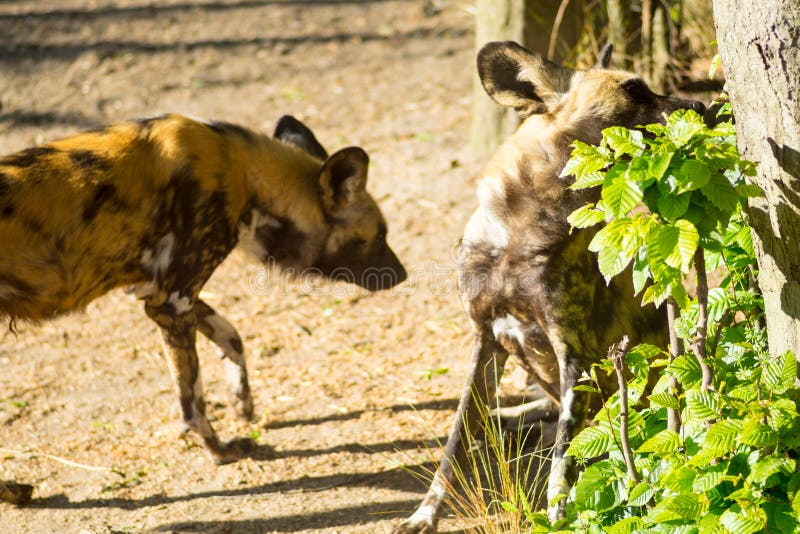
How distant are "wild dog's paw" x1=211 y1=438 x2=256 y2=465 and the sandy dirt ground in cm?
5

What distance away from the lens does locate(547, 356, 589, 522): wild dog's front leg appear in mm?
2805

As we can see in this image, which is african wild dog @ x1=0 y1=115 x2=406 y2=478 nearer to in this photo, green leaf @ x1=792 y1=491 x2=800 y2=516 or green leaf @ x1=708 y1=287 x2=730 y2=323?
green leaf @ x1=708 y1=287 x2=730 y2=323

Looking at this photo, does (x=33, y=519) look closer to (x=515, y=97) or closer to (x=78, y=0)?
(x=515, y=97)

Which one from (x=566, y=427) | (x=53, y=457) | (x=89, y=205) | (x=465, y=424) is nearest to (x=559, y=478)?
(x=566, y=427)

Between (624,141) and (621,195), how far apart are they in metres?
0.13

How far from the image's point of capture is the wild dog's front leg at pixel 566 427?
2.80m

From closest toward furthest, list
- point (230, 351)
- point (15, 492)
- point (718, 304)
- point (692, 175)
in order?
point (692, 175) → point (718, 304) → point (15, 492) → point (230, 351)

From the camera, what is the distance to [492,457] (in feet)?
11.6

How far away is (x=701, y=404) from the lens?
203 centimetres

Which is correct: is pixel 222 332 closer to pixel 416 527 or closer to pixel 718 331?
pixel 416 527

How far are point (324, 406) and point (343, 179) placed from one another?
102 cm

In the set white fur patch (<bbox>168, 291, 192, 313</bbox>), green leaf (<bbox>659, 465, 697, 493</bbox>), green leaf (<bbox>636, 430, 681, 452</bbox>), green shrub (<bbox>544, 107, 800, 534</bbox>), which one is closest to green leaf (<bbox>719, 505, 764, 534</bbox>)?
green shrub (<bbox>544, 107, 800, 534</bbox>)

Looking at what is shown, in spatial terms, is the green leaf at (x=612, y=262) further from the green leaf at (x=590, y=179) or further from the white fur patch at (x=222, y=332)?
the white fur patch at (x=222, y=332)

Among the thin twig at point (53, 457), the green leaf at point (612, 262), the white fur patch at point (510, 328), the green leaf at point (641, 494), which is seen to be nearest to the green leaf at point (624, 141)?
the green leaf at point (612, 262)
